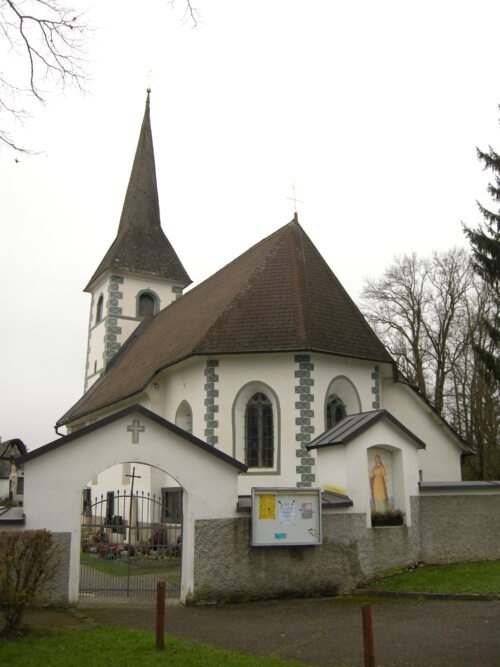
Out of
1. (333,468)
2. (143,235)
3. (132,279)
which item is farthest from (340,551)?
(143,235)

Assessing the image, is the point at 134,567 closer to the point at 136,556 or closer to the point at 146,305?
the point at 136,556

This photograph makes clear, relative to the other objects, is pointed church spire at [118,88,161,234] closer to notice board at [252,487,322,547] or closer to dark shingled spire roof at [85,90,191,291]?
dark shingled spire roof at [85,90,191,291]

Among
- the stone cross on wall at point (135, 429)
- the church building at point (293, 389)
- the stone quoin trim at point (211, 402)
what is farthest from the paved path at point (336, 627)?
the stone quoin trim at point (211, 402)

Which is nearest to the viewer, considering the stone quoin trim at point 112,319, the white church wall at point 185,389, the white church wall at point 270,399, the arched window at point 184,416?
the white church wall at point 270,399

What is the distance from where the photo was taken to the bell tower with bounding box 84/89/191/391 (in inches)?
1125

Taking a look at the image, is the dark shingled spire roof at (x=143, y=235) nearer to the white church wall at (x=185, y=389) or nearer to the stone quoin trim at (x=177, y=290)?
the stone quoin trim at (x=177, y=290)

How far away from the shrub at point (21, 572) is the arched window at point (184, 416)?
31.4ft

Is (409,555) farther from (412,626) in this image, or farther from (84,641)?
(84,641)

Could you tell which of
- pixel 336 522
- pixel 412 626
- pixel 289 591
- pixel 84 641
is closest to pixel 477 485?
pixel 336 522

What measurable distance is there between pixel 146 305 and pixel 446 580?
2065 cm

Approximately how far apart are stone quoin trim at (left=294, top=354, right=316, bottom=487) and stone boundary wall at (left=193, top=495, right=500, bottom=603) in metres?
3.49

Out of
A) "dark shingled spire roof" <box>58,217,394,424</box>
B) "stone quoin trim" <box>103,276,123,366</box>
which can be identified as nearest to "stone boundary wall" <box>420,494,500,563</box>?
"dark shingled spire roof" <box>58,217,394,424</box>

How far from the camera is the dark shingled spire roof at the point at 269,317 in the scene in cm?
1661

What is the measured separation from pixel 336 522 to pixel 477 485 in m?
3.42
